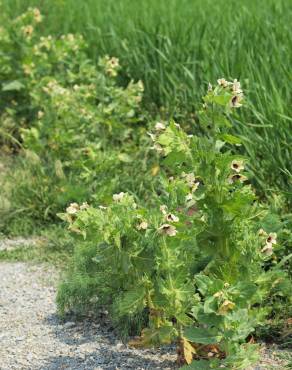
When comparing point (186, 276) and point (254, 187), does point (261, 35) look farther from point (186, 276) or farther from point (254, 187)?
point (186, 276)

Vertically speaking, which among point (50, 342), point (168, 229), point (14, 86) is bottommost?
point (14, 86)

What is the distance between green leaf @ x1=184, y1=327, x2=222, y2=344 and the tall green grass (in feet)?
3.59

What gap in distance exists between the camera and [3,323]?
3.64 meters

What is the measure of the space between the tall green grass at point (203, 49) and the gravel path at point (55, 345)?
960mm

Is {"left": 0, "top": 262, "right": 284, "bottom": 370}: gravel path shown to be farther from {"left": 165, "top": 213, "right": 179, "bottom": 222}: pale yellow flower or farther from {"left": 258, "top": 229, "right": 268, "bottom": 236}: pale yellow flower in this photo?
{"left": 165, "top": 213, "right": 179, "bottom": 222}: pale yellow flower

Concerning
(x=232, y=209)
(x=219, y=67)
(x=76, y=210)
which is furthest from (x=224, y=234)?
(x=219, y=67)

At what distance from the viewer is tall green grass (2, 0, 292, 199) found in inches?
170

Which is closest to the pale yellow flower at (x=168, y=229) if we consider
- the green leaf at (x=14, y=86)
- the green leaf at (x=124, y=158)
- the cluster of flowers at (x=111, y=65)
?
the green leaf at (x=124, y=158)

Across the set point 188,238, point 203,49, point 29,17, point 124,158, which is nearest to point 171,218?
point 188,238

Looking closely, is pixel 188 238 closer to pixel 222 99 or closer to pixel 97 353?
pixel 222 99

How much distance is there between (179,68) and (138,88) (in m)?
0.46

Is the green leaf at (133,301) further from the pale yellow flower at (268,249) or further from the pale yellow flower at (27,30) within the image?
the pale yellow flower at (27,30)

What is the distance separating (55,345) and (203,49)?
101 inches

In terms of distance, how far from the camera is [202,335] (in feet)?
9.31
